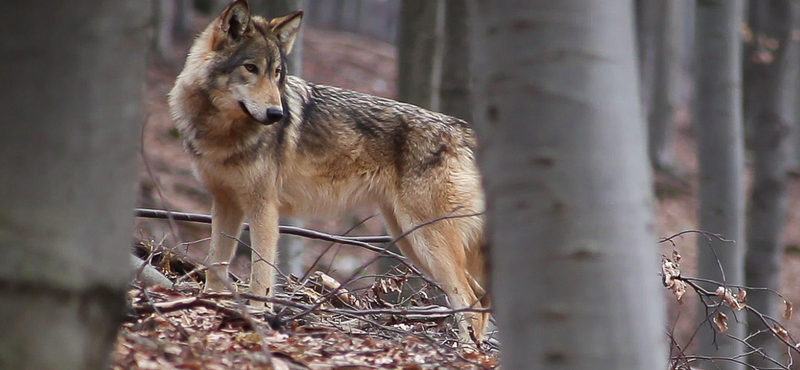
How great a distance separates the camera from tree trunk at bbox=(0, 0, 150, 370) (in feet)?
7.57

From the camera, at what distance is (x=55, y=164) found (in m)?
2.31

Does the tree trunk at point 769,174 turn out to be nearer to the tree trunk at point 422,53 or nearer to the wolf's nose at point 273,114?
the tree trunk at point 422,53

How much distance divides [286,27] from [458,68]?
3.70m

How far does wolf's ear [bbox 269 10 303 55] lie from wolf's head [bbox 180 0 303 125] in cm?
1

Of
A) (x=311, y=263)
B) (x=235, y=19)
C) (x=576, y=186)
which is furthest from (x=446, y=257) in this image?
(x=311, y=263)

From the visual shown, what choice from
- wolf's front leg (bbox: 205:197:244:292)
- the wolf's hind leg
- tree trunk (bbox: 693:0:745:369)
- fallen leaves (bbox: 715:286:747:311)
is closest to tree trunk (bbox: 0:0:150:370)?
fallen leaves (bbox: 715:286:747:311)

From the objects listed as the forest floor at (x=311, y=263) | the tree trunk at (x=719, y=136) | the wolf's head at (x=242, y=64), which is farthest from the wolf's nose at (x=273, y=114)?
the tree trunk at (x=719, y=136)

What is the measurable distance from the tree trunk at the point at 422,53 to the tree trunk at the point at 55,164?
313 inches

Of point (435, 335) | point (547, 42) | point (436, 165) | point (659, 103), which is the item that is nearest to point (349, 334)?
point (435, 335)

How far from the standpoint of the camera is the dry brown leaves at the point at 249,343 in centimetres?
357

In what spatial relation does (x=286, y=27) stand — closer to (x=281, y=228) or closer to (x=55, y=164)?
(x=281, y=228)

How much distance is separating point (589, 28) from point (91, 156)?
1319 mm

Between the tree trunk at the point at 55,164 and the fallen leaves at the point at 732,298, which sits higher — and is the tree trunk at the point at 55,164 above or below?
above

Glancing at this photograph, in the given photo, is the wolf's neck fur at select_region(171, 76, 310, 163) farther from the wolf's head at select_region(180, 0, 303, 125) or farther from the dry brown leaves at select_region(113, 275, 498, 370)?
the dry brown leaves at select_region(113, 275, 498, 370)
